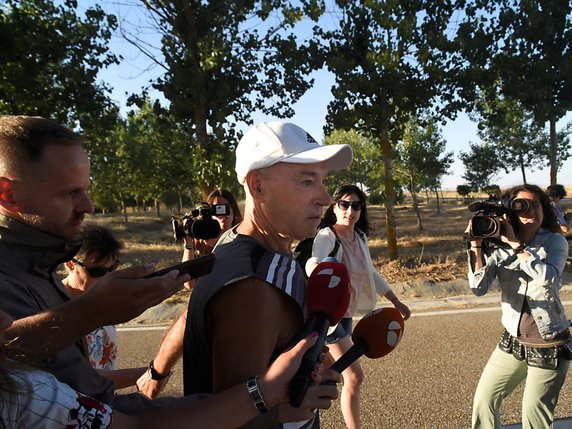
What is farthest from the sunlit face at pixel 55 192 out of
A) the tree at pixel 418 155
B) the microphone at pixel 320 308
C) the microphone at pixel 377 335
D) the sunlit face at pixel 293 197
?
the tree at pixel 418 155

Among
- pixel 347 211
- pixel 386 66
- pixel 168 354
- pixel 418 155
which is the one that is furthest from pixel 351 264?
pixel 418 155

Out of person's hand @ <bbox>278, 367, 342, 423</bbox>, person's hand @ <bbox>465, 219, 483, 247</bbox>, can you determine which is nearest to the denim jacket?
person's hand @ <bbox>465, 219, 483, 247</bbox>

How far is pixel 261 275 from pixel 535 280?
7.81ft

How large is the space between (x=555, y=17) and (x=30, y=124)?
1563 cm

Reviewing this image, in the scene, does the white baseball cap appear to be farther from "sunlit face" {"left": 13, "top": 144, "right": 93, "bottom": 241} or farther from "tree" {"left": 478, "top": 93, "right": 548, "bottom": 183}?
"tree" {"left": 478, "top": 93, "right": 548, "bottom": 183}

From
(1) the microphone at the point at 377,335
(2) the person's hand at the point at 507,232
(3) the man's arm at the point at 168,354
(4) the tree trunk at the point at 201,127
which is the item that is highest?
(4) the tree trunk at the point at 201,127

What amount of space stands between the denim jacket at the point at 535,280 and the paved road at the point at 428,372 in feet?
3.26

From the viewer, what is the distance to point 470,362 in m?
4.68

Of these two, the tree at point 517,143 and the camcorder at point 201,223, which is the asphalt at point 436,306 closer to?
the camcorder at point 201,223

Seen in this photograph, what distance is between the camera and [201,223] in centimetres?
369

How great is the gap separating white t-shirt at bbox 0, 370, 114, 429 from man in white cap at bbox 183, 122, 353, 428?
0.37 metres

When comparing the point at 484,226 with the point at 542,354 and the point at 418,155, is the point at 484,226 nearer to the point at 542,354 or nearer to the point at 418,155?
the point at 542,354

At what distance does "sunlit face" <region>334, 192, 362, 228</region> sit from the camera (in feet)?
13.4

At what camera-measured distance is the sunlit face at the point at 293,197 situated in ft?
5.34
